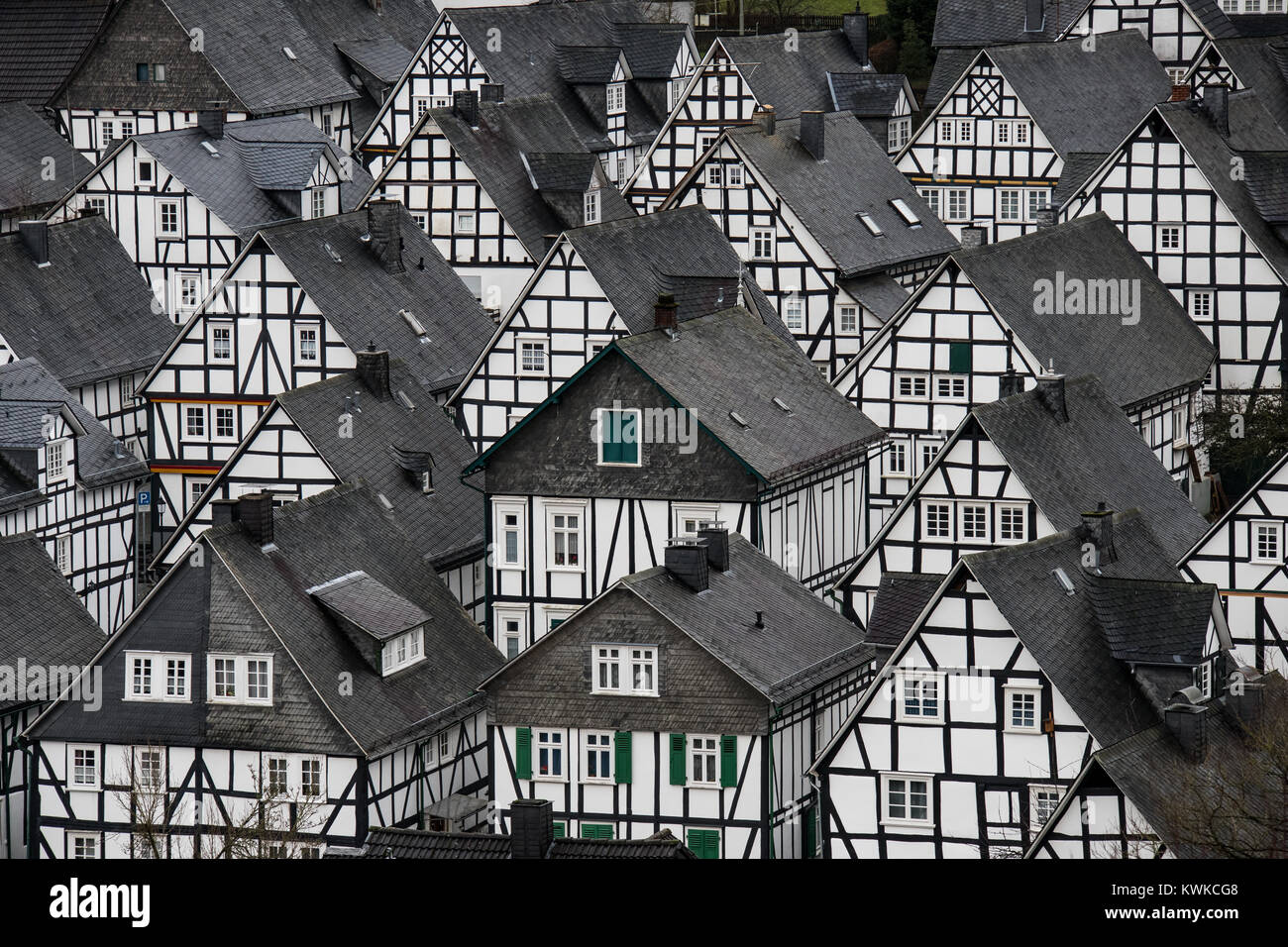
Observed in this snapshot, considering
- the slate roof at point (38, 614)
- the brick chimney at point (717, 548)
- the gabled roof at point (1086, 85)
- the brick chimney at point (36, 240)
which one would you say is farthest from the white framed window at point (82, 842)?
the gabled roof at point (1086, 85)

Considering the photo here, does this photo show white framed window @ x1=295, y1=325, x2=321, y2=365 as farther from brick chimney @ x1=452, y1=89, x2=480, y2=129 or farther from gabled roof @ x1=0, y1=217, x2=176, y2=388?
brick chimney @ x1=452, y1=89, x2=480, y2=129

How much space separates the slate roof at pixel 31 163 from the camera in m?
80.6

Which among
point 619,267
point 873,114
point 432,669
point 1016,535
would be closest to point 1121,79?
point 873,114

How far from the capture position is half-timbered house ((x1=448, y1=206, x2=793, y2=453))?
58.8 metres

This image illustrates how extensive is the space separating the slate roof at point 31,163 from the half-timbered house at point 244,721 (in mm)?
39383

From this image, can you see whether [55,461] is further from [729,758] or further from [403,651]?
[729,758]

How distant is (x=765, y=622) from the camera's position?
143 feet

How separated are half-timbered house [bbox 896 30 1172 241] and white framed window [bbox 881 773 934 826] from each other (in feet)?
140

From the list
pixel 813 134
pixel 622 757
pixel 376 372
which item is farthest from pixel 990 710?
pixel 813 134

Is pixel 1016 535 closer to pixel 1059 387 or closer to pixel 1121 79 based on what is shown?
pixel 1059 387

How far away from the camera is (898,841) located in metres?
39.7

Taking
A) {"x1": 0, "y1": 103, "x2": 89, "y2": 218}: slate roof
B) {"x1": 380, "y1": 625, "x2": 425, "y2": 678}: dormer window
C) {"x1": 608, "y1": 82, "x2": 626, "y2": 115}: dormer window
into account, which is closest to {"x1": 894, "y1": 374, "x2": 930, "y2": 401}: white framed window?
{"x1": 380, "y1": 625, "x2": 425, "y2": 678}: dormer window

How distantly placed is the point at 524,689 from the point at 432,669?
3.25 m

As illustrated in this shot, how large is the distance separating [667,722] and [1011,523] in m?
10.6
